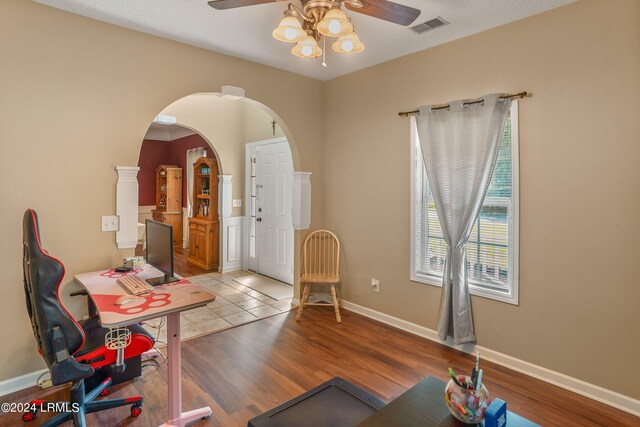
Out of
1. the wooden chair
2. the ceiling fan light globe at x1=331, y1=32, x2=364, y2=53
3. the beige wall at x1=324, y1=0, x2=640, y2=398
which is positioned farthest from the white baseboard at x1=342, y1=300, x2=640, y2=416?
the ceiling fan light globe at x1=331, y1=32, x2=364, y2=53

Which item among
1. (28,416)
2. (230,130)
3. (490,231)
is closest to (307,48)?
(490,231)

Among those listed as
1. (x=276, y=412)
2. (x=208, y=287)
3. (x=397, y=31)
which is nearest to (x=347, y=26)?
(x=397, y=31)

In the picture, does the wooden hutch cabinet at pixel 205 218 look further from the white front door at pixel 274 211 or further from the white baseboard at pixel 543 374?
the white baseboard at pixel 543 374

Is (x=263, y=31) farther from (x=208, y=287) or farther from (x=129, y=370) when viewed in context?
(x=208, y=287)

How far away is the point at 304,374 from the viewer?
8.91 ft

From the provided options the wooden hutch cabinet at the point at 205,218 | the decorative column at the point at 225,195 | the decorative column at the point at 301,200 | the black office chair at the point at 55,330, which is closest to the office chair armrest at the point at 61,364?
the black office chair at the point at 55,330

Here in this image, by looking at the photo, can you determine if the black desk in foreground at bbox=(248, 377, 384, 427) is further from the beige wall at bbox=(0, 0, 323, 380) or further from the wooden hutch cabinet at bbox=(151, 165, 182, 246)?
the wooden hutch cabinet at bbox=(151, 165, 182, 246)

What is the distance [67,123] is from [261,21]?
1624mm

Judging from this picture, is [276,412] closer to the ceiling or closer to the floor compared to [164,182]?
closer to the floor

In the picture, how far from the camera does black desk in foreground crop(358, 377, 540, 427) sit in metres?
1.42

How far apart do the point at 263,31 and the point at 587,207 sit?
2750 millimetres

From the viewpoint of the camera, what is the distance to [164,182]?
27.8ft

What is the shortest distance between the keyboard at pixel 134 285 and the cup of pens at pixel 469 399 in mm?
1822

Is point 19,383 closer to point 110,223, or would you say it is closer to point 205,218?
point 110,223
